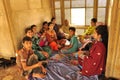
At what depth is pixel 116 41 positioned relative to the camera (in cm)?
173

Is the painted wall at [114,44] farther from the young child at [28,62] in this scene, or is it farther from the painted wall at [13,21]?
the painted wall at [13,21]

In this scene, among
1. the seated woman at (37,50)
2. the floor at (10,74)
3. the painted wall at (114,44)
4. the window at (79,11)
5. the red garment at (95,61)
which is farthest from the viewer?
the window at (79,11)

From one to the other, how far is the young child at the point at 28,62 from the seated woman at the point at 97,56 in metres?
0.71

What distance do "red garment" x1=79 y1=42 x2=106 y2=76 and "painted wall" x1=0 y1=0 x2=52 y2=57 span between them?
1521 millimetres

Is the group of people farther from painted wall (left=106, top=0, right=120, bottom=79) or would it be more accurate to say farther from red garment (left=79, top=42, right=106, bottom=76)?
painted wall (left=106, top=0, right=120, bottom=79)

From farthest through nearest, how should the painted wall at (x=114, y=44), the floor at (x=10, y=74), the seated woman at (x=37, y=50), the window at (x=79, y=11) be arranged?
the window at (x=79, y=11) → the seated woman at (x=37, y=50) → the floor at (x=10, y=74) → the painted wall at (x=114, y=44)

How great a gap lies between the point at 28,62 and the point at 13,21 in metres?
1.01

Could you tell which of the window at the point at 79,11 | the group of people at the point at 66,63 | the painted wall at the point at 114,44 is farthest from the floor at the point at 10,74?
the window at the point at 79,11

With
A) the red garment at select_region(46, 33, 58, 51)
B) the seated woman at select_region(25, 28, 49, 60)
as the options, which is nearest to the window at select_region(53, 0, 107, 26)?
the red garment at select_region(46, 33, 58, 51)

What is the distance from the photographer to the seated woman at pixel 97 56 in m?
1.87

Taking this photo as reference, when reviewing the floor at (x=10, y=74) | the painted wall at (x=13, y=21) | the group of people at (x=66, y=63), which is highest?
the painted wall at (x=13, y=21)

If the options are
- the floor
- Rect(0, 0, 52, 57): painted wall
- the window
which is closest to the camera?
the floor

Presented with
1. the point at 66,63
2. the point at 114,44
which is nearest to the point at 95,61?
the point at 114,44

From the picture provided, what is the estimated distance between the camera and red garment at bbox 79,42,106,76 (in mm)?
1862
